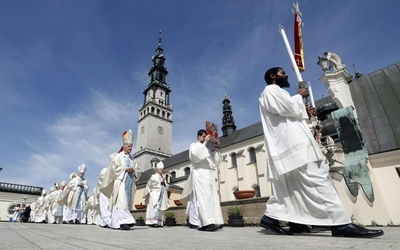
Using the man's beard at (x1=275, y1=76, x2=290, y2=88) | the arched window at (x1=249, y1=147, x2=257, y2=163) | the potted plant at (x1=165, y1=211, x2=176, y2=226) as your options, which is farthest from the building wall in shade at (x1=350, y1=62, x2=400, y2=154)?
the arched window at (x1=249, y1=147, x2=257, y2=163)

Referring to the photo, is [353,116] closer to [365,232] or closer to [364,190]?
[364,190]

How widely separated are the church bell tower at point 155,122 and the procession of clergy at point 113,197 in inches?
1236

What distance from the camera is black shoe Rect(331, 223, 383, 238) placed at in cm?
254

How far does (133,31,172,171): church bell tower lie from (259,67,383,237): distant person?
44656 millimetres

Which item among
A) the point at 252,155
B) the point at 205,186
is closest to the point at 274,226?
the point at 205,186

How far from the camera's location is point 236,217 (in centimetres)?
750

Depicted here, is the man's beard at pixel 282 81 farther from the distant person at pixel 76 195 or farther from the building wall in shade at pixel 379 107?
the distant person at pixel 76 195

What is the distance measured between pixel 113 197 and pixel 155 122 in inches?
1881

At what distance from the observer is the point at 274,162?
3.42 metres

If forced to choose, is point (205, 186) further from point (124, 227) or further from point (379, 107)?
point (379, 107)

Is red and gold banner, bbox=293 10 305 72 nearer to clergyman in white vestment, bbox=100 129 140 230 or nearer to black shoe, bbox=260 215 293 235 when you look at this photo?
black shoe, bbox=260 215 293 235

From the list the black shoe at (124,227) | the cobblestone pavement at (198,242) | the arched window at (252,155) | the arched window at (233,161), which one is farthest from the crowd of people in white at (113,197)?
the arched window at (252,155)

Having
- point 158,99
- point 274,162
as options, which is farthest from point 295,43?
point 158,99

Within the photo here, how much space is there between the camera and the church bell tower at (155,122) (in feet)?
162
